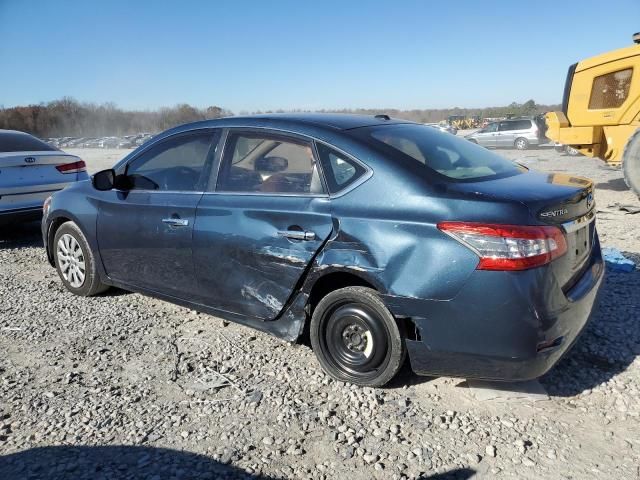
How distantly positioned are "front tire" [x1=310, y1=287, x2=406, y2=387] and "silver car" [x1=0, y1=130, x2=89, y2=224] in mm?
5345

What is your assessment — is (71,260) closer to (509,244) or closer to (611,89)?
(509,244)

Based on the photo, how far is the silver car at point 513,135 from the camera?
25.6 metres

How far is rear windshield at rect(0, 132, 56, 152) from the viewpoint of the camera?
726 centimetres

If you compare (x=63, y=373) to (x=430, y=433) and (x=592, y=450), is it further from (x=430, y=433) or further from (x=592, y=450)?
(x=592, y=450)

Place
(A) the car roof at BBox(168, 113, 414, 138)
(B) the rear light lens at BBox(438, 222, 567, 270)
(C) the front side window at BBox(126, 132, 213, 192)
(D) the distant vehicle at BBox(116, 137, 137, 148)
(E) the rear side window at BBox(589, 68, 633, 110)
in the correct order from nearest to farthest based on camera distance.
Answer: (B) the rear light lens at BBox(438, 222, 567, 270) → (A) the car roof at BBox(168, 113, 414, 138) → (C) the front side window at BBox(126, 132, 213, 192) → (E) the rear side window at BBox(589, 68, 633, 110) → (D) the distant vehicle at BBox(116, 137, 137, 148)

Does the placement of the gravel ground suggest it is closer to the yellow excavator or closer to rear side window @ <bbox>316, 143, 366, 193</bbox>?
rear side window @ <bbox>316, 143, 366, 193</bbox>

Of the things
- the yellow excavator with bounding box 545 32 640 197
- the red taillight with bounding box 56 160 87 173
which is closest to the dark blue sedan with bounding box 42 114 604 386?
the red taillight with bounding box 56 160 87 173

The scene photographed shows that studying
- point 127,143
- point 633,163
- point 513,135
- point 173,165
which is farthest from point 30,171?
point 127,143

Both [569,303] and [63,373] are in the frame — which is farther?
[63,373]

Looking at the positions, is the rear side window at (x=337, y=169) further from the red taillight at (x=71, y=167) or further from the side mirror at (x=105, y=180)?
the red taillight at (x=71, y=167)

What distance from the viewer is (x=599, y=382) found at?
126 inches

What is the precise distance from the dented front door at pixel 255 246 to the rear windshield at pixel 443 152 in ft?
2.02

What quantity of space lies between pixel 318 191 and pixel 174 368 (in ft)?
5.12

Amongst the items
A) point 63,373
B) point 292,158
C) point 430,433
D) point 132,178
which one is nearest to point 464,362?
point 430,433
